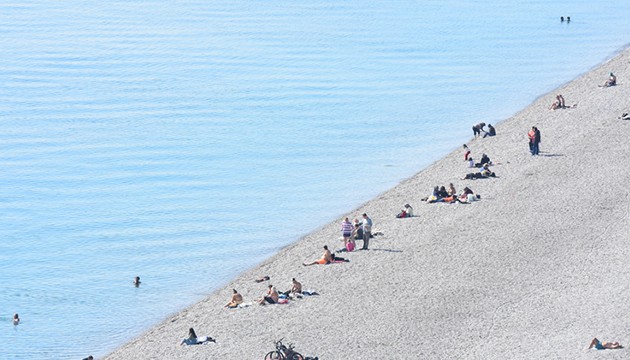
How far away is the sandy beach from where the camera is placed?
31078 millimetres

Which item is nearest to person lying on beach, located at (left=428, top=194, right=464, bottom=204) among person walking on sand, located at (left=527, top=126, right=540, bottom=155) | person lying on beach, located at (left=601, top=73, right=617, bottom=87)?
person walking on sand, located at (left=527, top=126, right=540, bottom=155)

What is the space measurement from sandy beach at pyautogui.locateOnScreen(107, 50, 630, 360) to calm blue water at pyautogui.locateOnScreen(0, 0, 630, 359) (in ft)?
8.63

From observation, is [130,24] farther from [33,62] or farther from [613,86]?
[613,86]

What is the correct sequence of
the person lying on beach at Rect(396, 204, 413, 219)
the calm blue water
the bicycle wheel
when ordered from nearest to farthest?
the bicycle wheel, the calm blue water, the person lying on beach at Rect(396, 204, 413, 219)

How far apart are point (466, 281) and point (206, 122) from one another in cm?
2764

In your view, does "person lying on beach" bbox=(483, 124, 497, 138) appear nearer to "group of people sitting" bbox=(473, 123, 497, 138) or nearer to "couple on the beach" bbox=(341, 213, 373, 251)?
"group of people sitting" bbox=(473, 123, 497, 138)

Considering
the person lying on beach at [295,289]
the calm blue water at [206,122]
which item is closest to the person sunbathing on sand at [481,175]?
the calm blue water at [206,122]

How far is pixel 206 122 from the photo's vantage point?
6000 cm

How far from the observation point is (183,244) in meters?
43.1

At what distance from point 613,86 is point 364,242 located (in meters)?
25.5

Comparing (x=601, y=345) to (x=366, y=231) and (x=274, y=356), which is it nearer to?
(x=274, y=356)

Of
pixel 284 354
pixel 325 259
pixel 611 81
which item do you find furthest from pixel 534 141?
pixel 284 354

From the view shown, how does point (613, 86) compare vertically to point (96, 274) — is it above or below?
above

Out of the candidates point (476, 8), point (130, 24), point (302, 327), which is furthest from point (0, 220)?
point (476, 8)
